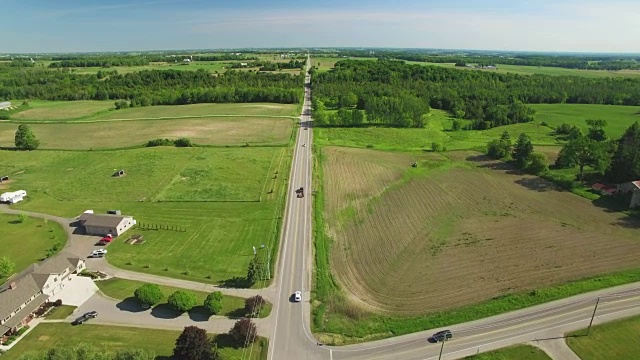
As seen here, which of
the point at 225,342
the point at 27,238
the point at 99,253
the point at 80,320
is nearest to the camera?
the point at 225,342

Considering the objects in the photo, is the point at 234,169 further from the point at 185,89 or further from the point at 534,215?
the point at 185,89

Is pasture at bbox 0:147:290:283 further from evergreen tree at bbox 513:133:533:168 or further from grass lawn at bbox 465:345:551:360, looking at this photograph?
evergreen tree at bbox 513:133:533:168

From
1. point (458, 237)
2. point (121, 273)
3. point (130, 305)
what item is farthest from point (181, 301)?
point (458, 237)

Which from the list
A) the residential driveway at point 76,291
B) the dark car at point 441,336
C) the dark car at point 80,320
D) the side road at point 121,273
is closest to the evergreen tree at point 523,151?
the dark car at point 441,336

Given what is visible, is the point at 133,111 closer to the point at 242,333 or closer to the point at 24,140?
the point at 24,140

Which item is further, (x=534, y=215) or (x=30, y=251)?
(x=534, y=215)

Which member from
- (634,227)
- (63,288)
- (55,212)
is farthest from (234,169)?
(634,227)
